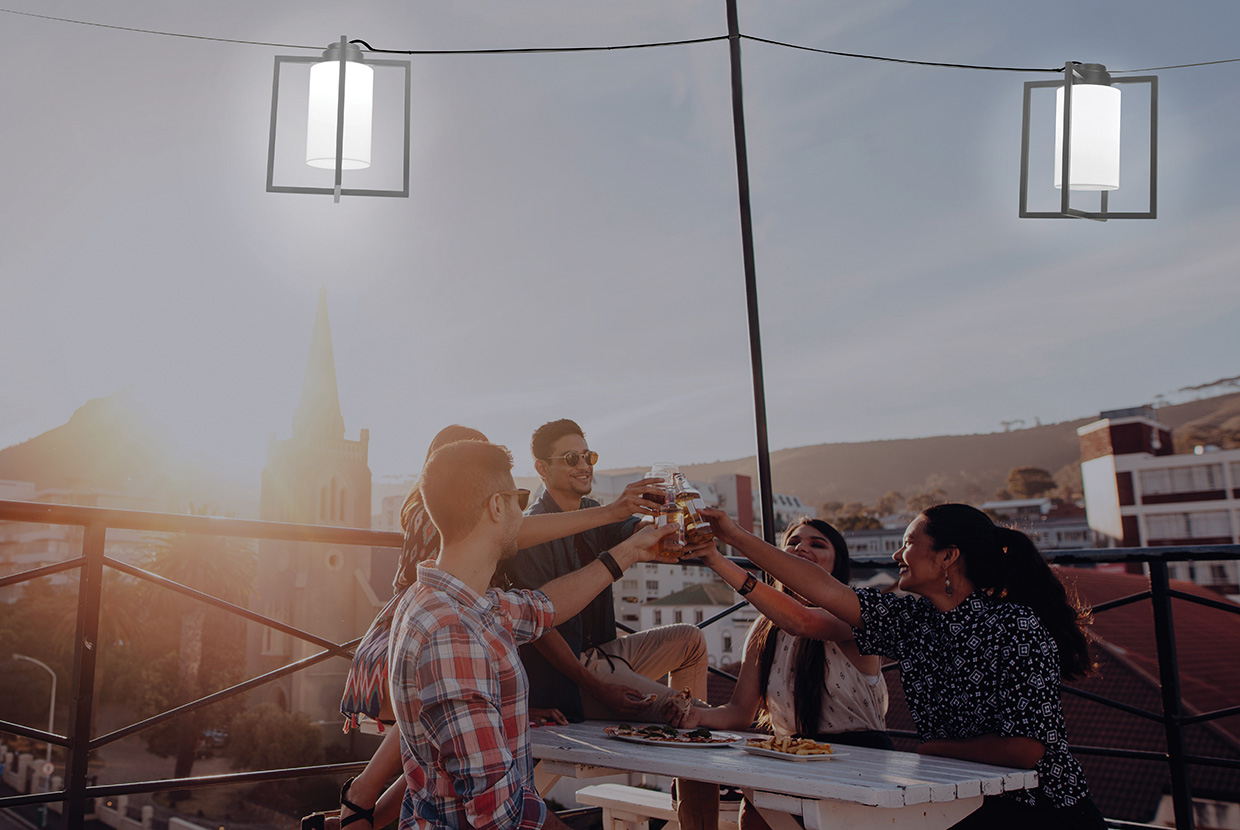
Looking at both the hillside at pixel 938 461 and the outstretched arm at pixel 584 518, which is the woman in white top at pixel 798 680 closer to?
the outstretched arm at pixel 584 518

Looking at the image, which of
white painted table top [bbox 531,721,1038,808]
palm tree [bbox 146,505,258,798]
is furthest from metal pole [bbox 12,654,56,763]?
white painted table top [bbox 531,721,1038,808]

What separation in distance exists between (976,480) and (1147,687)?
312 ft

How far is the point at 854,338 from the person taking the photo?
92.9 meters

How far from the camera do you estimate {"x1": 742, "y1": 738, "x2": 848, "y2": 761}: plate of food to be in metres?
1.98

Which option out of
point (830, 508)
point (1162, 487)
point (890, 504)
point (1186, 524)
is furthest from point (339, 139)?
point (890, 504)

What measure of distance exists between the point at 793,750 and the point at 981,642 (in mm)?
530

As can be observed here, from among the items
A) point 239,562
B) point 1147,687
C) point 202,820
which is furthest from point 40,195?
point 1147,687

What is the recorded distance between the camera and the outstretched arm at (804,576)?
8.02 ft

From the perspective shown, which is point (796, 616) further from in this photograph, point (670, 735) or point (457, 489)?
point (457, 489)

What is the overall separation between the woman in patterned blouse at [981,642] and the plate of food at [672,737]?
457 mm

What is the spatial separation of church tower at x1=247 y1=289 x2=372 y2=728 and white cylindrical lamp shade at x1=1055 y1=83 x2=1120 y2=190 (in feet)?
232

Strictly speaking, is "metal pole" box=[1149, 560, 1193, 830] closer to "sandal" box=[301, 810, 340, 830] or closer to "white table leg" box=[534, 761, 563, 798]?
"white table leg" box=[534, 761, 563, 798]

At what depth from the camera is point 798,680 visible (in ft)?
8.89

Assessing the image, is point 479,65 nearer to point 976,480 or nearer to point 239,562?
point 239,562
